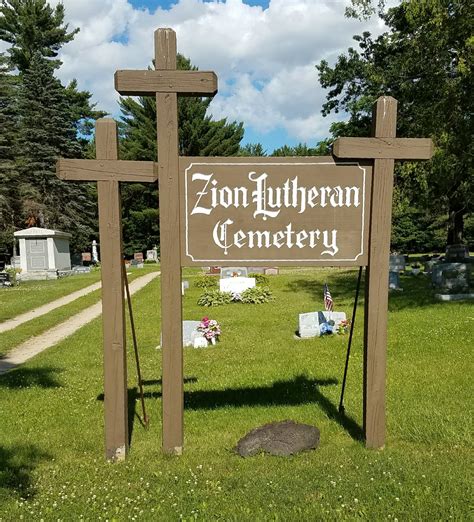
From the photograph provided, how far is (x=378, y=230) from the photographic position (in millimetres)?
4160

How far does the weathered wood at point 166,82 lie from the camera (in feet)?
13.0

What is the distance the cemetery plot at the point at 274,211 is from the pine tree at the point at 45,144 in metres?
40.6

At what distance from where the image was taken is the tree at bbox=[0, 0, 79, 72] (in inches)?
1839

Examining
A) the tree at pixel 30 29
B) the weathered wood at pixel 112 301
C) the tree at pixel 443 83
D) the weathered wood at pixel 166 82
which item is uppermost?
the tree at pixel 30 29

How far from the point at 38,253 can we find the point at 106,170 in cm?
2673

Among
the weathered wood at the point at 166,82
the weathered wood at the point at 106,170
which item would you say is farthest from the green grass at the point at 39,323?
the weathered wood at the point at 166,82

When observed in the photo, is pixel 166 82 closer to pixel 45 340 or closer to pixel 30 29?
pixel 45 340

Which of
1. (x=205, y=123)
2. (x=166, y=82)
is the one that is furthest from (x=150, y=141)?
(x=166, y=82)

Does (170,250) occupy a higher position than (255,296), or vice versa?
(170,250)

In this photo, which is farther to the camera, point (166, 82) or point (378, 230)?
point (378, 230)

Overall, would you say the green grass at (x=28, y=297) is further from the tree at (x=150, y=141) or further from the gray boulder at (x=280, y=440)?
the tree at (x=150, y=141)

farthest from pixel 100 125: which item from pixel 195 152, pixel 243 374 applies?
pixel 195 152

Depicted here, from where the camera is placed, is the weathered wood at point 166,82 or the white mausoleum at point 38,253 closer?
the weathered wood at point 166,82

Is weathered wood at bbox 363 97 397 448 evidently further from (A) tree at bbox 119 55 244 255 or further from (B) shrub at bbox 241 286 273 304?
(A) tree at bbox 119 55 244 255
